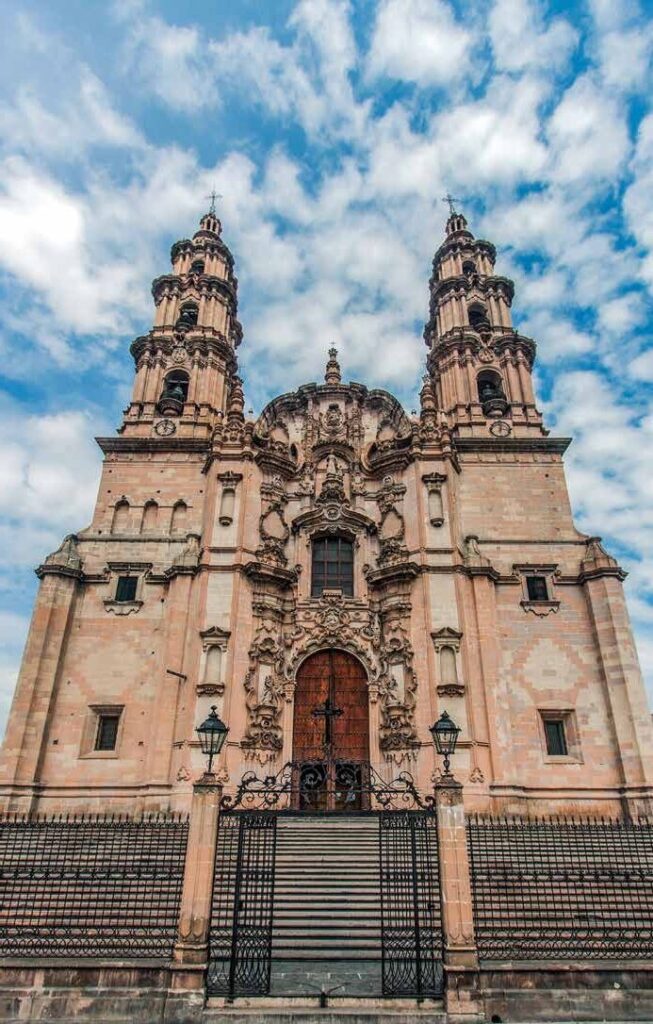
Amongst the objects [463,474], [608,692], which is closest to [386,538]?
[463,474]

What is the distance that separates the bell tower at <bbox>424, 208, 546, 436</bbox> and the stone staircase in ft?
56.0

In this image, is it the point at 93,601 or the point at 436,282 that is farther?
the point at 436,282

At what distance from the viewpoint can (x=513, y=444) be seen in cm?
2630

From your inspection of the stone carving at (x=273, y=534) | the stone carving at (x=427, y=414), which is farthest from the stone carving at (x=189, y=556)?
the stone carving at (x=427, y=414)

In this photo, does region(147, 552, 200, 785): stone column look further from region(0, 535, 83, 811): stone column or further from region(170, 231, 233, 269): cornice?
region(170, 231, 233, 269): cornice

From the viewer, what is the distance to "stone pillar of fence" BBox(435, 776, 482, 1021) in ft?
27.4

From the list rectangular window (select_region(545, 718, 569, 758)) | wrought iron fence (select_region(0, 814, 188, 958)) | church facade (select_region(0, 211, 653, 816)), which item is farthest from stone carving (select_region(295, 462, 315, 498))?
wrought iron fence (select_region(0, 814, 188, 958))

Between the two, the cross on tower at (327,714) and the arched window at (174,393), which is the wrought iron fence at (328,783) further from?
the arched window at (174,393)

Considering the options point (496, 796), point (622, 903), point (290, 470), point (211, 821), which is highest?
point (290, 470)

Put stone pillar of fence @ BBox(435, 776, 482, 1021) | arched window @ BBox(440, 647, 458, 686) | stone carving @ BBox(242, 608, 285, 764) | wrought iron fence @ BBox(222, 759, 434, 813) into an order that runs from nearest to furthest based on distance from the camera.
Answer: stone pillar of fence @ BBox(435, 776, 482, 1021)
wrought iron fence @ BBox(222, 759, 434, 813)
stone carving @ BBox(242, 608, 285, 764)
arched window @ BBox(440, 647, 458, 686)

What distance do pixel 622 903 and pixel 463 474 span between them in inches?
652

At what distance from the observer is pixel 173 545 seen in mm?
24312

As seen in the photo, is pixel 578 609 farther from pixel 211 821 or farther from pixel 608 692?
pixel 211 821

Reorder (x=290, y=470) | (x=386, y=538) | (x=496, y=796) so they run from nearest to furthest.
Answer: (x=496, y=796) → (x=386, y=538) → (x=290, y=470)
